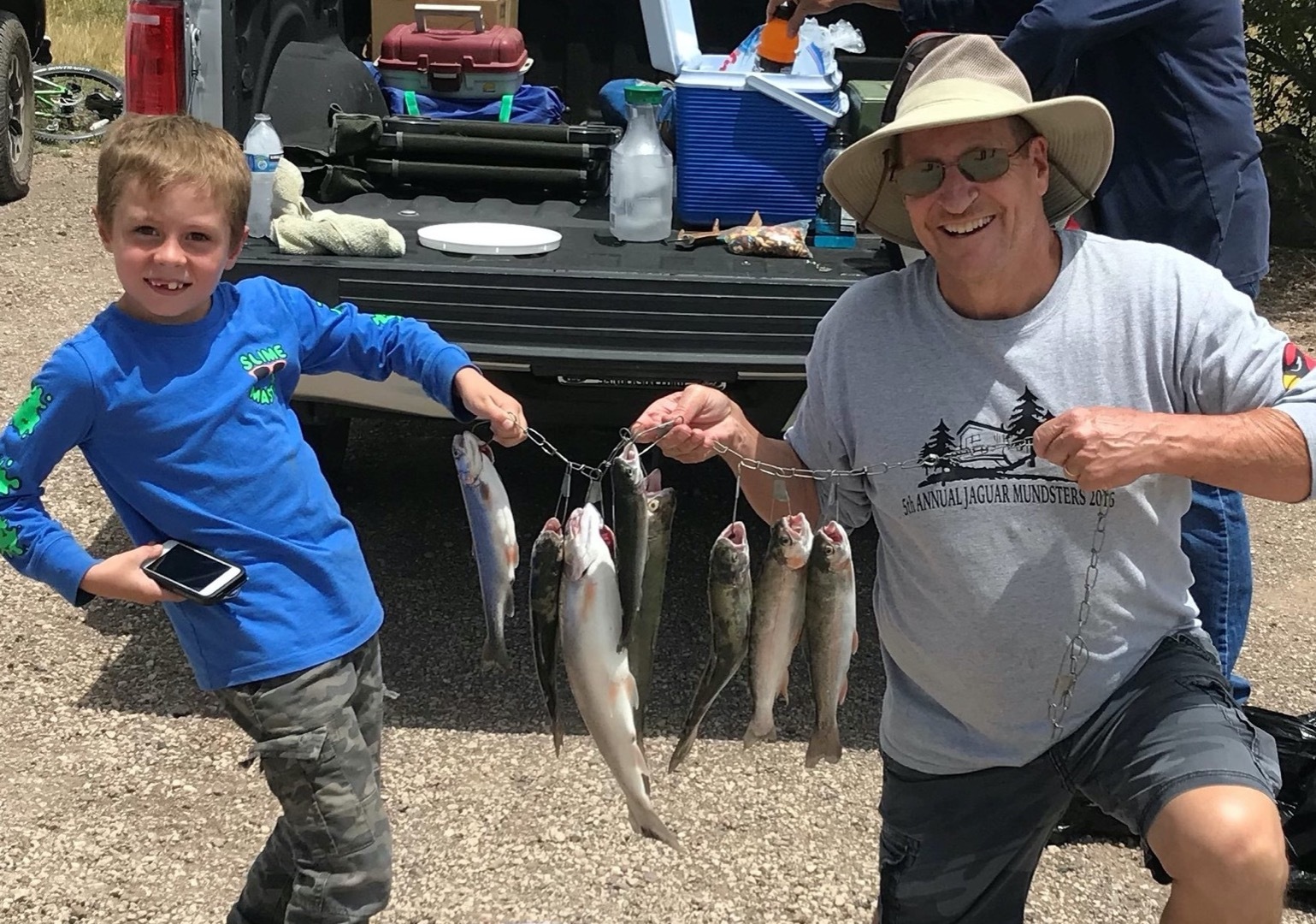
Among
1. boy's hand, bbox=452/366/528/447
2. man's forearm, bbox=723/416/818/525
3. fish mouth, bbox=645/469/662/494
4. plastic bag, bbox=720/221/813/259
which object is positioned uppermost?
plastic bag, bbox=720/221/813/259

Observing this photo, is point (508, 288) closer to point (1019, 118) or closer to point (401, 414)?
point (401, 414)

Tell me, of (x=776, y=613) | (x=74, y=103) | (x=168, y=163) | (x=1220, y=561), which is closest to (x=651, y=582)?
(x=776, y=613)

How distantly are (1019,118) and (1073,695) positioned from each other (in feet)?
3.51

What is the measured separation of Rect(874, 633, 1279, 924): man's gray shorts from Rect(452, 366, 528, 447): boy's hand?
39.8 inches

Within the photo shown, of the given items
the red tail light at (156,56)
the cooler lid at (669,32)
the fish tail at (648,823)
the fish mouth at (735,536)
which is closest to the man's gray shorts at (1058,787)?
the fish tail at (648,823)

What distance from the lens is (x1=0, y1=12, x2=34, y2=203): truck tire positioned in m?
10.1

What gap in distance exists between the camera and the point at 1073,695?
2.55m

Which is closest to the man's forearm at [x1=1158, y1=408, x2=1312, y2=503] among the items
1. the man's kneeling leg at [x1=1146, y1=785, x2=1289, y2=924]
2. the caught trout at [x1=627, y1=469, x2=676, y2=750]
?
the man's kneeling leg at [x1=1146, y1=785, x2=1289, y2=924]

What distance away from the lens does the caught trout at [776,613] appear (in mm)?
2580

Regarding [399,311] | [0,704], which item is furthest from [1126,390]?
[0,704]

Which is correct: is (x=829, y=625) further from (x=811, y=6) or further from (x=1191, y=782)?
(x=811, y=6)

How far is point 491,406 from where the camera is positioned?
2.76 meters

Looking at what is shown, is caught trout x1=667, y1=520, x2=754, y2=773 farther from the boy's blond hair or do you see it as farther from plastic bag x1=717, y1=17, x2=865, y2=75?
plastic bag x1=717, y1=17, x2=865, y2=75

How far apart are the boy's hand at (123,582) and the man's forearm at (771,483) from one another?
3.70 ft
